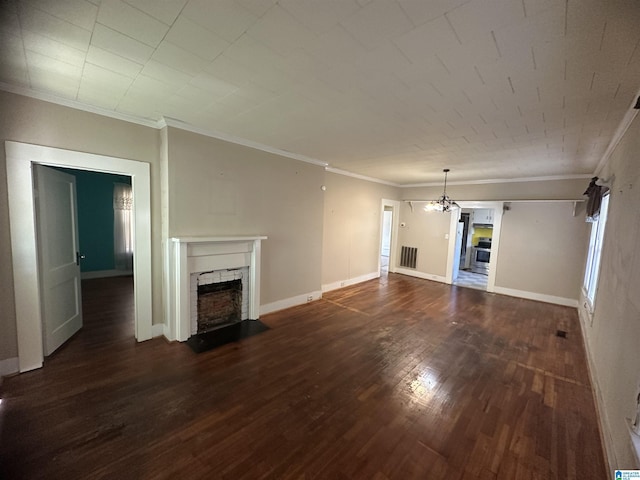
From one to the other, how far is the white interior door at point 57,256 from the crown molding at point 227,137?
4.25ft

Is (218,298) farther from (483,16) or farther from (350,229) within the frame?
(483,16)

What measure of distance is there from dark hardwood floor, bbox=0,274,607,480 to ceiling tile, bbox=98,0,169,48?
8.66 feet

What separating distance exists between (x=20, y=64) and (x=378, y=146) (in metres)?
3.48

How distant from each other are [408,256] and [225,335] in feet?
18.8

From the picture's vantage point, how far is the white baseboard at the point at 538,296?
5.16m

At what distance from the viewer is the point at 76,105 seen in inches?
99.4

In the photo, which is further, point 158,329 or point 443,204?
point 443,204

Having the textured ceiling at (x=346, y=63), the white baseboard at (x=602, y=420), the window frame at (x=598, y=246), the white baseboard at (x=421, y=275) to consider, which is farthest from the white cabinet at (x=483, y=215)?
the white baseboard at (x=602, y=420)

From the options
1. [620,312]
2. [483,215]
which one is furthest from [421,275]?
[620,312]

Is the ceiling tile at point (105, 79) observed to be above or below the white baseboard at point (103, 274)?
above

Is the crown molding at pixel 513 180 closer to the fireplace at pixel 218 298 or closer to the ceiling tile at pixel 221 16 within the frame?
the fireplace at pixel 218 298

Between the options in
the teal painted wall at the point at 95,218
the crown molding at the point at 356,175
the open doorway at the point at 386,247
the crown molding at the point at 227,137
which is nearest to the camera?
the crown molding at the point at 227,137

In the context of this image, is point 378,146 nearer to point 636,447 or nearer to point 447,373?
point 447,373

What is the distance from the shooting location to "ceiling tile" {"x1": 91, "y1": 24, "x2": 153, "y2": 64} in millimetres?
1501
